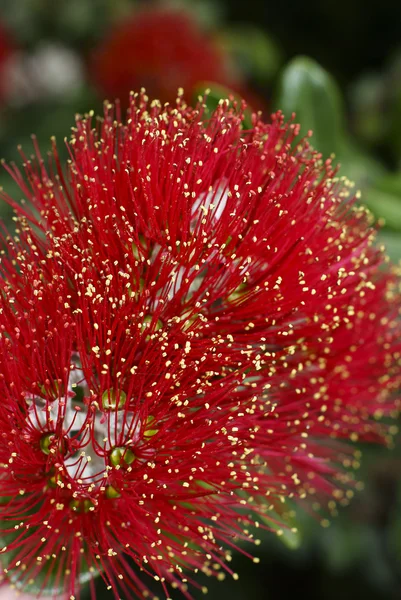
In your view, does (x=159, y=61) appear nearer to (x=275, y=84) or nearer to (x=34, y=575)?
(x=275, y=84)

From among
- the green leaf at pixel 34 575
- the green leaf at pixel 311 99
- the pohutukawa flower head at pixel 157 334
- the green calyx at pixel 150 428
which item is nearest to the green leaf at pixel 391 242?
the green leaf at pixel 311 99

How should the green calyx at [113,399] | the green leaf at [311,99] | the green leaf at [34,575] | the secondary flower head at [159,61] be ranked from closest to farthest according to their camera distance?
1. the green calyx at [113,399]
2. the green leaf at [34,575]
3. the green leaf at [311,99]
4. the secondary flower head at [159,61]

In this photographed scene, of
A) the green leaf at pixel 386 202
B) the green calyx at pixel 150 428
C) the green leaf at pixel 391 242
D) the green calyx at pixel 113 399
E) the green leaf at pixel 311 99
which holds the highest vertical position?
the green leaf at pixel 311 99

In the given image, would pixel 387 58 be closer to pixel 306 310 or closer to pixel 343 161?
pixel 343 161

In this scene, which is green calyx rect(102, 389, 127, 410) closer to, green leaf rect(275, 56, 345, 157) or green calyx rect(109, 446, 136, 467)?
green calyx rect(109, 446, 136, 467)

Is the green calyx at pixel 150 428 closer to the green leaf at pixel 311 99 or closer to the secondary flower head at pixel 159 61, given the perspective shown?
the green leaf at pixel 311 99

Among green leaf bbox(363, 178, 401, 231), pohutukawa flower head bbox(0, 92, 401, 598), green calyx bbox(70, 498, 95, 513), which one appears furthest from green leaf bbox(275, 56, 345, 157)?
green calyx bbox(70, 498, 95, 513)

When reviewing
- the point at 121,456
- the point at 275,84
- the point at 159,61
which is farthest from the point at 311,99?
the point at 159,61
